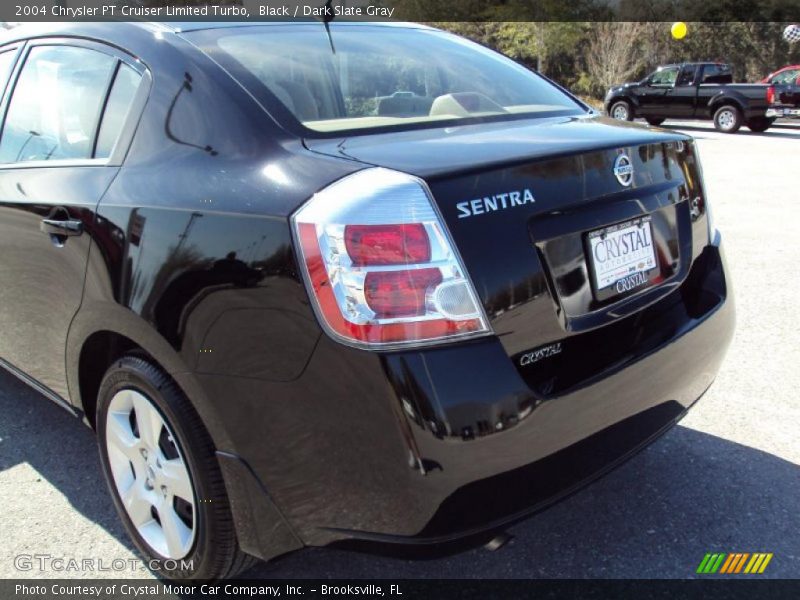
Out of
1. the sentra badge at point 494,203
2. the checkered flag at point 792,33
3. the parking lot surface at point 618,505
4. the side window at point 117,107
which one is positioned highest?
the checkered flag at point 792,33

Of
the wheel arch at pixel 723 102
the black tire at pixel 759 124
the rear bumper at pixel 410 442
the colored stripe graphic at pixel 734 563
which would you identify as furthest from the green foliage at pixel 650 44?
the rear bumper at pixel 410 442

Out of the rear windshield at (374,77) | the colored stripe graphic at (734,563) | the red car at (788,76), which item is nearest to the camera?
the rear windshield at (374,77)

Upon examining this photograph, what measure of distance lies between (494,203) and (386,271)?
330 millimetres

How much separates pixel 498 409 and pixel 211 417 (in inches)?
30.0

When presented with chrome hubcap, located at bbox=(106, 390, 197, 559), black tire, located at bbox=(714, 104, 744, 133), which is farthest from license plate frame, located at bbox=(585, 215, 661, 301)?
black tire, located at bbox=(714, 104, 744, 133)

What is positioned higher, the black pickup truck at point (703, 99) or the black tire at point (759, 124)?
the black pickup truck at point (703, 99)

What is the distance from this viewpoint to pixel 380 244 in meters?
1.65

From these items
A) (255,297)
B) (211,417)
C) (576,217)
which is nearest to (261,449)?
(211,417)

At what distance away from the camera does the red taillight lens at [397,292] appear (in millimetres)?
1644

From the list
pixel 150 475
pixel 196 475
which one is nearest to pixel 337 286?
pixel 196 475

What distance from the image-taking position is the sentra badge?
1.71 metres

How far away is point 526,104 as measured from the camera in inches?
108

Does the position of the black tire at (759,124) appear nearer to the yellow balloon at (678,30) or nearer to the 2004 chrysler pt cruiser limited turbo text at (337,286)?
the yellow balloon at (678,30)

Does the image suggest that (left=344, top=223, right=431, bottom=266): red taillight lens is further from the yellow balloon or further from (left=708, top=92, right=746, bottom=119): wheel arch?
the yellow balloon
